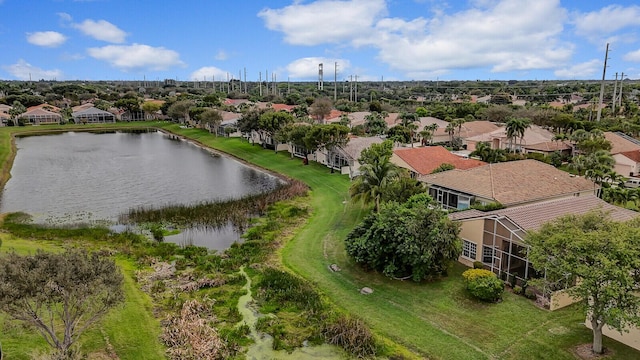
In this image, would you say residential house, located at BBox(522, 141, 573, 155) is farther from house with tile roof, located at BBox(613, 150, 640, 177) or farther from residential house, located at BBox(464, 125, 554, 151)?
house with tile roof, located at BBox(613, 150, 640, 177)

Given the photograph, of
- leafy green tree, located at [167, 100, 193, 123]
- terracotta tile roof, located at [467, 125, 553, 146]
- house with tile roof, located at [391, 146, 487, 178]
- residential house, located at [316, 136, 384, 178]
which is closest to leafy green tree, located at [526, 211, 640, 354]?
house with tile roof, located at [391, 146, 487, 178]

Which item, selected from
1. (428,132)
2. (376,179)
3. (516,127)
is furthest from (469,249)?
(428,132)

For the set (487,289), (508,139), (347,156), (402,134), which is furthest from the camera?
(402,134)

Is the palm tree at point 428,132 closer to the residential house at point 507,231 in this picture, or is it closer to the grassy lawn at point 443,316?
the residential house at point 507,231

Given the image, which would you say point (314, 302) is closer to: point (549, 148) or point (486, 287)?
point (486, 287)

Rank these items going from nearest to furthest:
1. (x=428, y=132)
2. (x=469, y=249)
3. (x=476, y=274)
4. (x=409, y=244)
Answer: (x=476, y=274)
(x=409, y=244)
(x=469, y=249)
(x=428, y=132)

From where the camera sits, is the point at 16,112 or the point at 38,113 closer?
the point at 16,112

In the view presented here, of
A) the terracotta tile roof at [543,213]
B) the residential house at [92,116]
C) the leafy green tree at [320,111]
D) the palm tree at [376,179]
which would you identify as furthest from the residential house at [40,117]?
the terracotta tile roof at [543,213]
